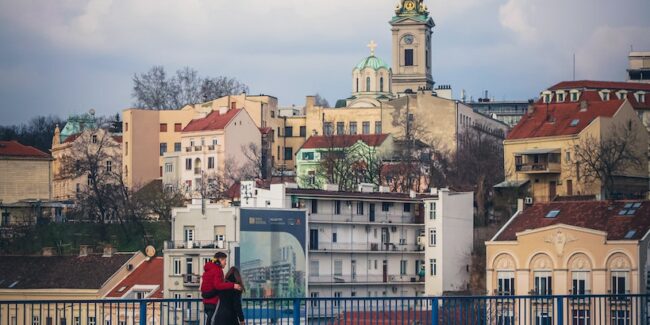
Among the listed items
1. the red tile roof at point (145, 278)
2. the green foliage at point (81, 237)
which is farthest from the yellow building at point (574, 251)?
the green foliage at point (81, 237)

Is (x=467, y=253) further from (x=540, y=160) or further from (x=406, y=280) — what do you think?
(x=540, y=160)

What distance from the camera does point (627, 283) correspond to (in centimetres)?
7694

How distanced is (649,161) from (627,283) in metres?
29.9

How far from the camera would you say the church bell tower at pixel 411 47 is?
182m

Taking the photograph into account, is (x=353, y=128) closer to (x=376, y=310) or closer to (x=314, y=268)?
(x=314, y=268)

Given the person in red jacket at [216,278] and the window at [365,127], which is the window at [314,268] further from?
the person in red jacket at [216,278]

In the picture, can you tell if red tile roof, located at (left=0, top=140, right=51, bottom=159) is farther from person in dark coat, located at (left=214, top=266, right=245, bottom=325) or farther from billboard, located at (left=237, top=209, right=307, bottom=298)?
person in dark coat, located at (left=214, top=266, right=245, bottom=325)

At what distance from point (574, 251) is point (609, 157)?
21362 millimetres

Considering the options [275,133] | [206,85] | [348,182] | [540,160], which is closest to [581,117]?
[540,160]

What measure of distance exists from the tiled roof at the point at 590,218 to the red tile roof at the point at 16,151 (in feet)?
175

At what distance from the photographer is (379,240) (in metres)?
95.5

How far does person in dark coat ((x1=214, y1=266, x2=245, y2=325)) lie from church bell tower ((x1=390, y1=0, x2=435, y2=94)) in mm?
148776

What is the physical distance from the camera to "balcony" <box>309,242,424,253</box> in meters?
91.9

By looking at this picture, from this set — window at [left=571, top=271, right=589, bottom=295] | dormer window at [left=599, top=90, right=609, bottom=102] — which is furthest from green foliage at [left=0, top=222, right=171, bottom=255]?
dormer window at [left=599, top=90, right=609, bottom=102]
